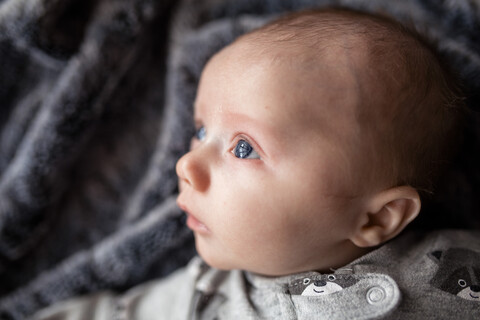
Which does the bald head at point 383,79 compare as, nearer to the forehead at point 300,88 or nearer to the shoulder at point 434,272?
the forehead at point 300,88

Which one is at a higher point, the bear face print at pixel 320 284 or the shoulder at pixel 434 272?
the bear face print at pixel 320 284

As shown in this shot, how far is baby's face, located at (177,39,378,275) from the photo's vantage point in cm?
81

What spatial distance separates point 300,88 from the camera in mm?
810

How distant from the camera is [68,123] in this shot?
1165mm

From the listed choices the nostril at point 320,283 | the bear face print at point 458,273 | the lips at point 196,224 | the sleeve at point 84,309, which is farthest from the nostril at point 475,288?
the sleeve at point 84,309

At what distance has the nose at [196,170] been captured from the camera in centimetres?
86

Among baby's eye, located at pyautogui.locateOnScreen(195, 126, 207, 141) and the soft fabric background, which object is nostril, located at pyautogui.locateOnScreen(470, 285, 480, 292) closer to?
the soft fabric background

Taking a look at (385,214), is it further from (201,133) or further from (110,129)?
(110,129)

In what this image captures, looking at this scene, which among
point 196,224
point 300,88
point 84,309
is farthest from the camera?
point 84,309

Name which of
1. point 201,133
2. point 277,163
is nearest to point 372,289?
point 277,163

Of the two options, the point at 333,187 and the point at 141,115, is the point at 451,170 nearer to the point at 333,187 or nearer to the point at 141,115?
the point at 333,187

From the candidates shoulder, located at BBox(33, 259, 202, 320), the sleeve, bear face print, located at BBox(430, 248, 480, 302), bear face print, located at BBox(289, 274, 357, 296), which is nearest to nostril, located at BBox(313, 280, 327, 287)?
bear face print, located at BBox(289, 274, 357, 296)

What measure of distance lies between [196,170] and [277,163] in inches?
6.0

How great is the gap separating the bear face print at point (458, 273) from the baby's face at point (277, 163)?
0.64ft
